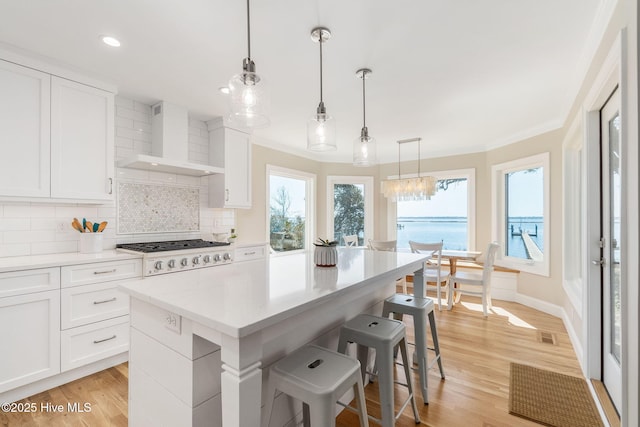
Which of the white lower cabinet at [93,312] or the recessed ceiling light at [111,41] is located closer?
the recessed ceiling light at [111,41]

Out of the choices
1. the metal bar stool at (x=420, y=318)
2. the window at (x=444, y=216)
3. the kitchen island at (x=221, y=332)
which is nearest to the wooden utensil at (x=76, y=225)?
the kitchen island at (x=221, y=332)

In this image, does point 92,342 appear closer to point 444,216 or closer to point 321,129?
point 321,129

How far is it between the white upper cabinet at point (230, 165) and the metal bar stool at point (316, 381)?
8.79 feet

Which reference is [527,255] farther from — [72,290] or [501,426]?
[72,290]

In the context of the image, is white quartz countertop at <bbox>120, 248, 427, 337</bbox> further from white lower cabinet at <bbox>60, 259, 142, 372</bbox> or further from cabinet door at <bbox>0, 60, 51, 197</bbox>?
cabinet door at <bbox>0, 60, 51, 197</bbox>

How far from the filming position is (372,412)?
193cm

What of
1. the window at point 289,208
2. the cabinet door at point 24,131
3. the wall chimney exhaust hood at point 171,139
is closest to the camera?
the cabinet door at point 24,131

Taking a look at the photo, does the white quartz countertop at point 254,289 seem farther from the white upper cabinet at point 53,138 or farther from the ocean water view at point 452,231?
the ocean water view at point 452,231

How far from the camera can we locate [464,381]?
230 cm

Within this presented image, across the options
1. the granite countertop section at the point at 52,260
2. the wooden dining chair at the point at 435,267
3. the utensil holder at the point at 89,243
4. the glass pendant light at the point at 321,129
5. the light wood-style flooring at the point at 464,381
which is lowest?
the light wood-style flooring at the point at 464,381

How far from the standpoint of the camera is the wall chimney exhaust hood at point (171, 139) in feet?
10.4

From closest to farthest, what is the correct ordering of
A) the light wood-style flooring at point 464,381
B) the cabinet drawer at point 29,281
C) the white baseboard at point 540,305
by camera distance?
the light wood-style flooring at point 464,381, the cabinet drawer at point 29,281, the white baseboard at point 540,305

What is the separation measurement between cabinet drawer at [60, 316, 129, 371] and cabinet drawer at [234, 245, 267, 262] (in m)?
1.30

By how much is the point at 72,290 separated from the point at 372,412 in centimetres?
238
